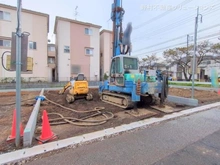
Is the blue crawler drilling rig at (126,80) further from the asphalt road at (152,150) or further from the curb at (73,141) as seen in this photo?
the asphalt road at (152,150)

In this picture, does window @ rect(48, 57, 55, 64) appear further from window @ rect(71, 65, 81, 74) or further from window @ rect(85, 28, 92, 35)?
window @ rect(85, 28, 92, 35)

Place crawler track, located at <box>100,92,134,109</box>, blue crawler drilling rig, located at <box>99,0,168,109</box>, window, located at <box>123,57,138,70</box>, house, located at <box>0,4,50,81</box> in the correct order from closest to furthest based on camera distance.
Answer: blue crawler drilling rig, located at <box>99,0,168,109</box> → crawler track, located at <box>100,92,134,109</box> → window, located at <box>123,57,138,70</box> → house, located at <box>0,4,50,81</box>

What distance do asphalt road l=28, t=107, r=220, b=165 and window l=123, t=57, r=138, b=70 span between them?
3706 mm

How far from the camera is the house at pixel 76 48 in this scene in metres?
19.8

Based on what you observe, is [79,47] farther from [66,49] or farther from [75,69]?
[75,69]

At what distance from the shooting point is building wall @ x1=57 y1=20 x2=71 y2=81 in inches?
775

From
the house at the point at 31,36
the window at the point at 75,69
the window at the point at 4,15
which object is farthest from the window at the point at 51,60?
the window at the point at 4,15

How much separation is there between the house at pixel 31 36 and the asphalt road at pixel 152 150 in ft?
55.3

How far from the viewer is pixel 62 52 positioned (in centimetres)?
1986

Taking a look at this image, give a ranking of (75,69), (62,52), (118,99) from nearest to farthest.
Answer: (118,99) → (62,52) → (75,69)

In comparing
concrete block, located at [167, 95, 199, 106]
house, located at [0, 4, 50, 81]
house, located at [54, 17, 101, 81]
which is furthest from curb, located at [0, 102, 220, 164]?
house, located at [54, 17, 101, 81]

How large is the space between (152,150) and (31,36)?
790 inches

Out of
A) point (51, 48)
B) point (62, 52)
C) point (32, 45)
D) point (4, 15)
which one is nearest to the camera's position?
point (4, 15)

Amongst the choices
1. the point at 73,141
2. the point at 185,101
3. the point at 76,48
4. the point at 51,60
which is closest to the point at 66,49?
the point at 76,48
